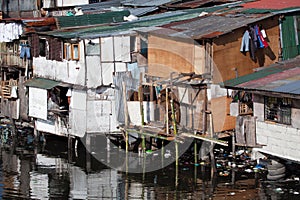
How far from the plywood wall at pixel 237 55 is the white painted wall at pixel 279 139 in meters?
2.95

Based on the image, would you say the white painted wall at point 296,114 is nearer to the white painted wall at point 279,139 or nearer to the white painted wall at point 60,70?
the white painted wall at point 279,139

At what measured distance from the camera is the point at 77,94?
31250mm

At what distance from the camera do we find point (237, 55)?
90.0 ft

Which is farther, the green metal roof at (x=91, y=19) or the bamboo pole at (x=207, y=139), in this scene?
the green metal roof at (x=91, y=19)

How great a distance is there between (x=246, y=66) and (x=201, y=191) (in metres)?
5.27

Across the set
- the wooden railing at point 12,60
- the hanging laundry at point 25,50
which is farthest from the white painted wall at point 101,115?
the wooden railing at point 12,60

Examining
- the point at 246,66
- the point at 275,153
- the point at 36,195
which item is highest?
the point at 246,66

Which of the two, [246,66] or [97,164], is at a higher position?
[246,66]

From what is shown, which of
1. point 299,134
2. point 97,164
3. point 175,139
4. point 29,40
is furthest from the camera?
point 29,40

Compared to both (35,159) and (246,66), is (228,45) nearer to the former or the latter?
(246,66)

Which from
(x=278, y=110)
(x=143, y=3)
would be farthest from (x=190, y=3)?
(x=278, y=110)

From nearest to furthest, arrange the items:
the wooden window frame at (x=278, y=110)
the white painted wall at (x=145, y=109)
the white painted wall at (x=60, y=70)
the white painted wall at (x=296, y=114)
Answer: the white painted wall at (x=296, y=114), the wooden window frame at (x=278, y=110), the white painted wall at (x=145, y=109), the white painted wall at (x=60, y=70)

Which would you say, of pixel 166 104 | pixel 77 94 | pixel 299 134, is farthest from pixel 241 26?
pixel 77 94

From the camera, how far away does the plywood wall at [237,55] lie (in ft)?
88.3
